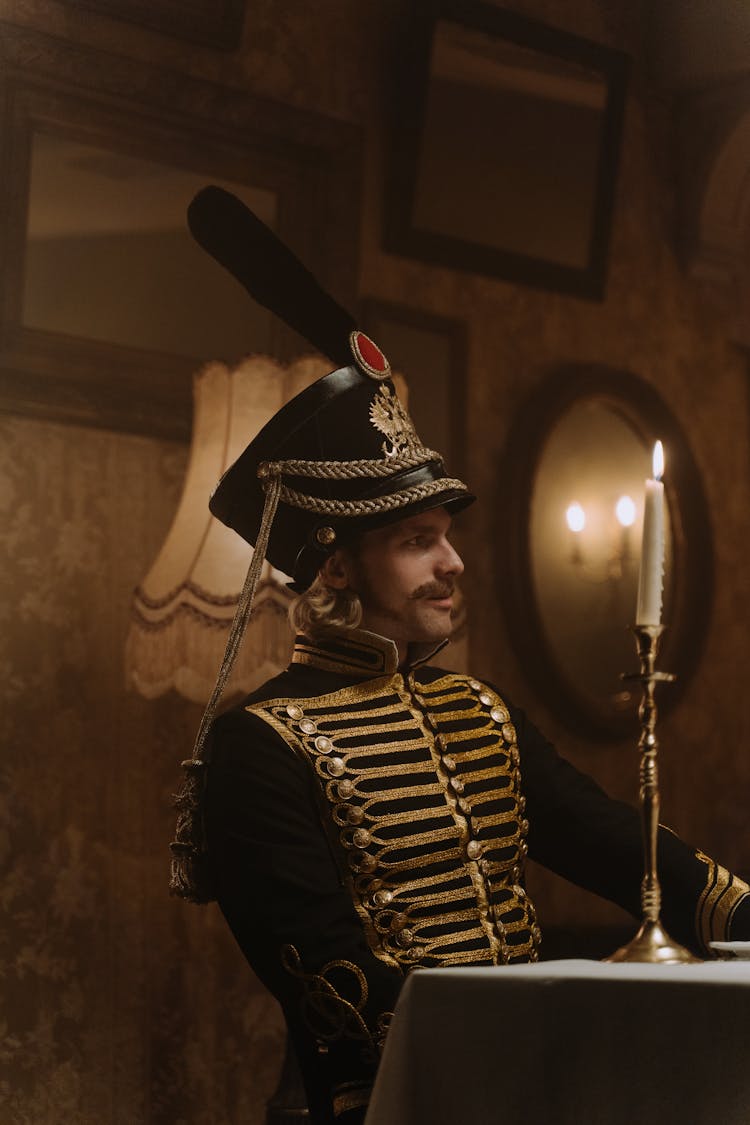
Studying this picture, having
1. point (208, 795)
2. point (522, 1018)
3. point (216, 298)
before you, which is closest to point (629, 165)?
point (216, 298)

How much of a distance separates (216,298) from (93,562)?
65cm

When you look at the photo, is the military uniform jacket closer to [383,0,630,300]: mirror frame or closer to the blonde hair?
the blonde hair

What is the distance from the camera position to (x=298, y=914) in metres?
1.91

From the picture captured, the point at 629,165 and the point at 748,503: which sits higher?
the point at 629,165

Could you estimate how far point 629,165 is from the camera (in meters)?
4.33

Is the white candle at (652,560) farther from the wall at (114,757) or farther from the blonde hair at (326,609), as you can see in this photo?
the wall at (114,757)

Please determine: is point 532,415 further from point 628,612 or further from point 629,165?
point 629,165

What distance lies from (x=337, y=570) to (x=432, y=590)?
15cm

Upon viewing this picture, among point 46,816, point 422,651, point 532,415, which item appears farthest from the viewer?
point 532,415

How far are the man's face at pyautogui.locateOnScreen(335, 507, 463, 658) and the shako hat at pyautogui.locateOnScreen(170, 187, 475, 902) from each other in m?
0.05

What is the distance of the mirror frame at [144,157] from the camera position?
3107 mm

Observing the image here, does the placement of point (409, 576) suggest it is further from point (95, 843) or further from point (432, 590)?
point (95, 843)

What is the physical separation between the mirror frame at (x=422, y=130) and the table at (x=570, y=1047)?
2.58 metres

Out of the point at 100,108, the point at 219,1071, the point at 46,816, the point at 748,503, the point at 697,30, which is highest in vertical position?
the point at 697,30
